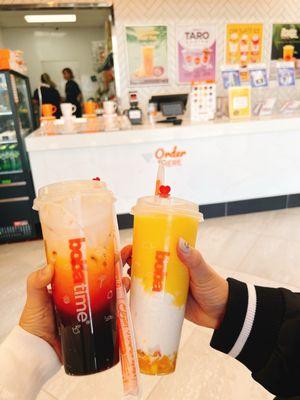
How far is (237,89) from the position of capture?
3312mm

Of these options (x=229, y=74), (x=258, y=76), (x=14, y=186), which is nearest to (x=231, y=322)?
(x=14, y=186)

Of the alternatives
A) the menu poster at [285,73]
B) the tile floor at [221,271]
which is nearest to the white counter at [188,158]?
the tile floor at [221,271]

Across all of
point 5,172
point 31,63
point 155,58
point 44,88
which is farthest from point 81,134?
point 31,63

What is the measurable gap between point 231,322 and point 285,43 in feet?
Answer: 15.3

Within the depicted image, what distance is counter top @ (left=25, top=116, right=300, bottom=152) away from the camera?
2771 mm

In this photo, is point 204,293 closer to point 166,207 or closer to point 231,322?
point 231,322

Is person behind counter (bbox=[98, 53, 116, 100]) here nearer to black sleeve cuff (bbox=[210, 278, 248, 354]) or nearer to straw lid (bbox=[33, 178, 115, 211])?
straw lid (bbox=[33, 178, 115, 211])

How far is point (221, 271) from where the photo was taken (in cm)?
238

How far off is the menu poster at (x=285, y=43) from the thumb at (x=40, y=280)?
15.1 feet

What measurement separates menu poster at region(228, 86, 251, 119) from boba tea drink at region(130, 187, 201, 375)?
287 cm

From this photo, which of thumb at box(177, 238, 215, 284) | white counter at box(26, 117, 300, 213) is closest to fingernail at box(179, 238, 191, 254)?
thumb at box(177, 238, 215, 284)

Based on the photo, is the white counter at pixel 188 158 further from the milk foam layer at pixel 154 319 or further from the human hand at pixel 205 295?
the milk foam layer at pixel 154 319

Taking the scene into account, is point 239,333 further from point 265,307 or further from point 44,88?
point 44,88

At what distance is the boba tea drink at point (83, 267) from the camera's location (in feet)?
2.13
